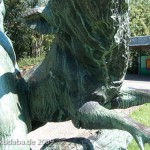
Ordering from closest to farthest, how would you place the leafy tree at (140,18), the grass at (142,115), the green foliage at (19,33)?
the grass at (142,115) → the green foliage at (19,33) → the leafy tree at (140,18)

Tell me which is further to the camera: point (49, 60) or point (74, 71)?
point (49, 60)

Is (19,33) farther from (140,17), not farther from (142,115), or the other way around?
(142,115)

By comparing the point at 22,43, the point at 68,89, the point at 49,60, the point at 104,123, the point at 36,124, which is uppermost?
the point at 49,60

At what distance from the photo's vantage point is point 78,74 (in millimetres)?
1603

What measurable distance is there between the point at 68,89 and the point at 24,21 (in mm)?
381

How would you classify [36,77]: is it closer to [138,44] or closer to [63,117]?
[63,117]

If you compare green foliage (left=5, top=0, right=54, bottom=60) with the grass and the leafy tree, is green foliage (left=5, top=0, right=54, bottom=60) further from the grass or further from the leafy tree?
the grass

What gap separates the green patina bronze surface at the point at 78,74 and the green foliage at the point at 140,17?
16788 mm

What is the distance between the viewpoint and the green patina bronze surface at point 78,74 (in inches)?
56.8

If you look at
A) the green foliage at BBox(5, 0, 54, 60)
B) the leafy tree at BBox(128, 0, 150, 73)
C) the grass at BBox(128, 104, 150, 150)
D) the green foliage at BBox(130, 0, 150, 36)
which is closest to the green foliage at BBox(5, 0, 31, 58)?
the green foliage at BBox(5, 0, 54, 60)

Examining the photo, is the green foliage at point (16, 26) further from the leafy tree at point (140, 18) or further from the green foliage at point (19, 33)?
the leafy tree at point (140, 18)

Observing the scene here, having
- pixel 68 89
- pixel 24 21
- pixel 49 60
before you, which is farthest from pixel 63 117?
pixel 24 21

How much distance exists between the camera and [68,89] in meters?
1.61

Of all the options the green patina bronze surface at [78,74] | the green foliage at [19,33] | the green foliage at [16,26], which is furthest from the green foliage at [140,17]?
the green patina bronze surface at [78,74]
